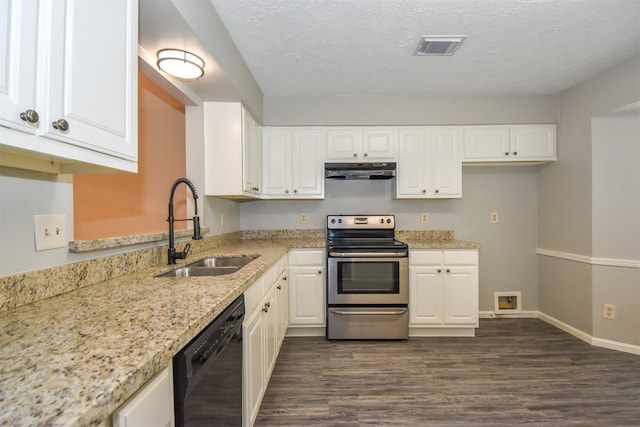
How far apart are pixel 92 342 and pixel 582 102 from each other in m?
3.83

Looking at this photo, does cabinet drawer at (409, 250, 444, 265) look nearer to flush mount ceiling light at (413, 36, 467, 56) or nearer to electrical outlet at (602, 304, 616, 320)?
electrical outlet at (602, 304, 616, 320)

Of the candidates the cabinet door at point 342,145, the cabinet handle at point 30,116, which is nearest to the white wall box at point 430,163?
the cabinet door at point 342,145

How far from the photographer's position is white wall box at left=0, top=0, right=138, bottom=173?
611 millimetres

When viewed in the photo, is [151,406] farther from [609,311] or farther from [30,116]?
[609,311]

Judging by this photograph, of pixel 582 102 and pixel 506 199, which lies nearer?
pixel 582 102

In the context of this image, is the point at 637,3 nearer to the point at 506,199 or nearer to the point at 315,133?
the point at 506,199

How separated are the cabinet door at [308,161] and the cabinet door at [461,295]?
1506mm

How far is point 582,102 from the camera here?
2.63 meters

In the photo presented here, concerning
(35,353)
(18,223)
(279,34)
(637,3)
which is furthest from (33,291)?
(637,3)

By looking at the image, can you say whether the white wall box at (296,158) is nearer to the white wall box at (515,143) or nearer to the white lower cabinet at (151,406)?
the white wall box at (515,143)

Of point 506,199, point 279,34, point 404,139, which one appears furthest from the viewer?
point 506,199

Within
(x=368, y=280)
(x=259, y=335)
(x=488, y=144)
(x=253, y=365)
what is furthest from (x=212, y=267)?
(x=488, y=144)

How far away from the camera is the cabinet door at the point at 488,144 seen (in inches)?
115

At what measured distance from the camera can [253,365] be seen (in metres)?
1.46
